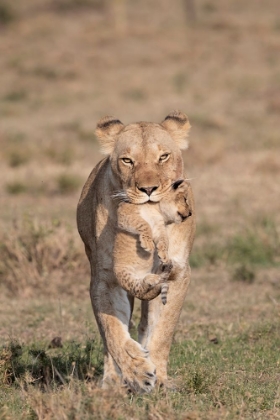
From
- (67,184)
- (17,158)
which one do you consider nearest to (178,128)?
(67,184)

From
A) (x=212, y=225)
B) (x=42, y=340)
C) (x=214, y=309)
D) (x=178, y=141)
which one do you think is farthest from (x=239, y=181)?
(x=178, y=141)

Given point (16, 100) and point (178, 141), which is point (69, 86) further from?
point (178, 141)

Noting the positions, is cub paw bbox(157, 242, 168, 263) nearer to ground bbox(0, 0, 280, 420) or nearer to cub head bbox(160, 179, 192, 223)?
cub head bbox(160, 179, 192, 223)

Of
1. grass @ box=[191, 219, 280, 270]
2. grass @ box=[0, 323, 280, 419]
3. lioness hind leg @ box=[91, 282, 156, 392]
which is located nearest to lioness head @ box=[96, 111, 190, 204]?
lioness hind leg @ box=[91, 282, 156, 392]

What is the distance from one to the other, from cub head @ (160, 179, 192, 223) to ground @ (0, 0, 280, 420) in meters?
0.63

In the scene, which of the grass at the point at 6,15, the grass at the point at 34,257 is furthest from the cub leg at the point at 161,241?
the grass at the point at 6,15

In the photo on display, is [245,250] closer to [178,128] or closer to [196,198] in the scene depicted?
[196,198]

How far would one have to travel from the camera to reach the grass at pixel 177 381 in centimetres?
430

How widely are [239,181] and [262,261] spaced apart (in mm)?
3784

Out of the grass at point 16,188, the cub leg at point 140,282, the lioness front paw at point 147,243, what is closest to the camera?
the cub leg at point 140,282

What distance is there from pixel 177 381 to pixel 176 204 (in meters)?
1.18

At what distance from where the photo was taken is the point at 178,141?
16.7 ft

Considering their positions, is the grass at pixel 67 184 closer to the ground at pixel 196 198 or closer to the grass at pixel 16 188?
the ground at pixel 196 198

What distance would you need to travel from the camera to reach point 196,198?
12484 millimetres
